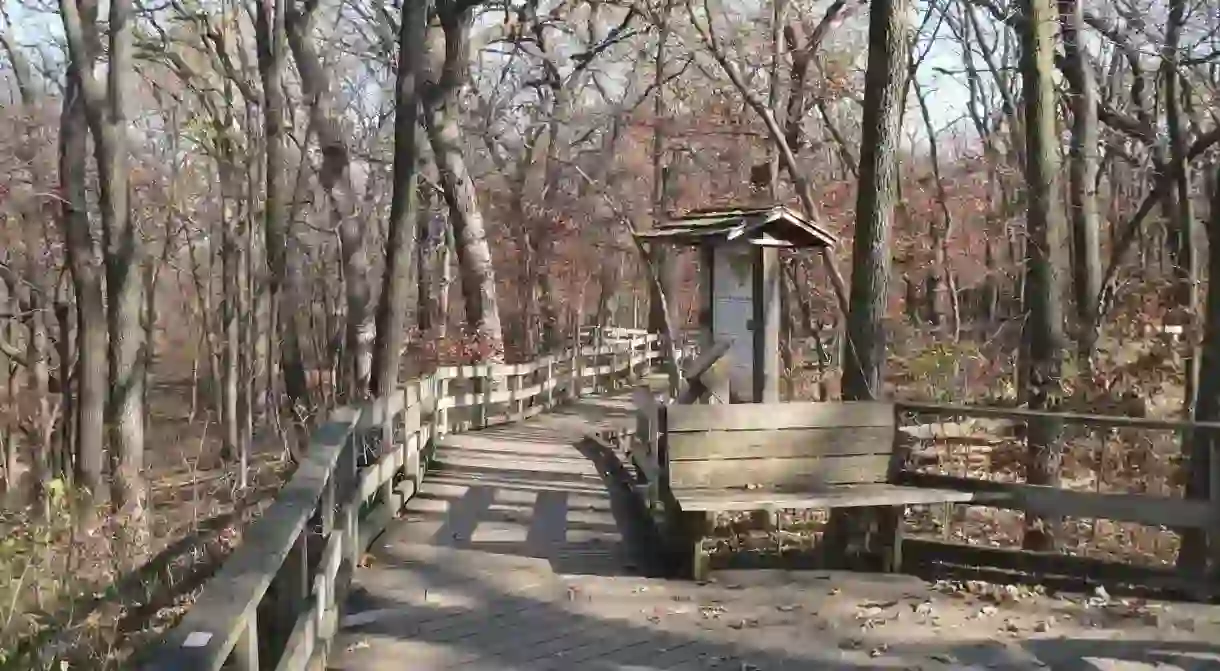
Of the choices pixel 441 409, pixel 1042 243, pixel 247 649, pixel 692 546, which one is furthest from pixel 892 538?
pixel 441 409

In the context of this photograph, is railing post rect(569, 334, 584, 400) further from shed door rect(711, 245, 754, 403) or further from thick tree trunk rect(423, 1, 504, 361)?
shed door rect(711, 245, 754, 403)

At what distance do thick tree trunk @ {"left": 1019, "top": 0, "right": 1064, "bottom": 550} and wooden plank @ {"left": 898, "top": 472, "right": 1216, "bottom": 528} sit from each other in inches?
101

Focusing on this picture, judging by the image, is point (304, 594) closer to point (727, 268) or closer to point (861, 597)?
point (861, 597)

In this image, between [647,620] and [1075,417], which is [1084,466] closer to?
[1075,417]

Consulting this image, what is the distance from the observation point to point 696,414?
25.1 feet

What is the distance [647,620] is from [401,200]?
873cm

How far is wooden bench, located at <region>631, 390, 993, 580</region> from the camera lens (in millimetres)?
7473

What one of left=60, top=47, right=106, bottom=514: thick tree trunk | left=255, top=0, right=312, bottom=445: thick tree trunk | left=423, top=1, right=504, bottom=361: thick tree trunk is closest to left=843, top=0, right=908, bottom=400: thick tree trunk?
left=60, top=47, right=106, bottom=514: thick tree trunk

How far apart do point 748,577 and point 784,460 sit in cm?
84

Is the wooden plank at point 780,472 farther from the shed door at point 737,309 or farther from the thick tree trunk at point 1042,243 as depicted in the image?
the thick tree trunk at point 1042,243

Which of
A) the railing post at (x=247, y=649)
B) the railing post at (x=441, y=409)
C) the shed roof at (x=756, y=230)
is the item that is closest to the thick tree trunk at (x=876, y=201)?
the shed roof at (x=756, y=230)

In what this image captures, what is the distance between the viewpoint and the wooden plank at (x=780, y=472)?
764 cm

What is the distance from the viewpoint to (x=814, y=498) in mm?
7328

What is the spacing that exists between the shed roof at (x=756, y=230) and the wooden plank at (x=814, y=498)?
2.25m
